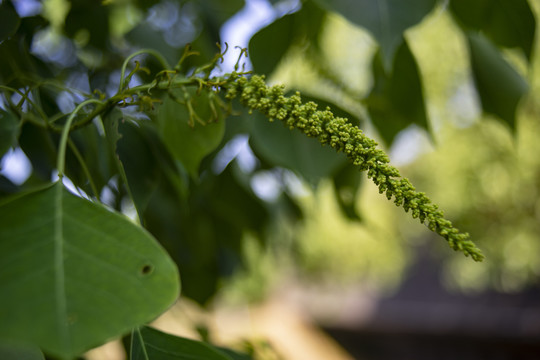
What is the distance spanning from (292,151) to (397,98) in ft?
0.72

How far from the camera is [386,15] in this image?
1.98 ft

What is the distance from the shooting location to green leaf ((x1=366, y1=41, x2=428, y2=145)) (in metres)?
0.73

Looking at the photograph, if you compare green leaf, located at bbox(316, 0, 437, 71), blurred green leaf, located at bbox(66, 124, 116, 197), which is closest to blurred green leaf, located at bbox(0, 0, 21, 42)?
blurred green leaf, located at bbox(66, 124, 116, 197)

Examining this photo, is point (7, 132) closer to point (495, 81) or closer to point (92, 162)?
point (92, 162)

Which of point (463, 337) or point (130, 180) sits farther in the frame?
point (463, 337)

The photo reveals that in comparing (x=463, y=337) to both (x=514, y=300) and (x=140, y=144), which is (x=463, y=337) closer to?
(x=514, y=300)

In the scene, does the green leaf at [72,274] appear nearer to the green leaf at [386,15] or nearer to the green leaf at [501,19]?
the green leaf at [386,15]

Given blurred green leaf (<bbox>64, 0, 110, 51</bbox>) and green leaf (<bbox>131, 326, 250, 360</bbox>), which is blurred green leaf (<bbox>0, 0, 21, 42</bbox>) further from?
green leaf (<bbox>131, 326, 250, 360</bbox>)

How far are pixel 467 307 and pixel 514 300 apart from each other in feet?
2.42

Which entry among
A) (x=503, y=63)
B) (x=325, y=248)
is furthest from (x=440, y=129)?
(x=503, y=63)

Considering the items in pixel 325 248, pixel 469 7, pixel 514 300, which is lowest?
pixel 325 248

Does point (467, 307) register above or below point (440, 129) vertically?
below

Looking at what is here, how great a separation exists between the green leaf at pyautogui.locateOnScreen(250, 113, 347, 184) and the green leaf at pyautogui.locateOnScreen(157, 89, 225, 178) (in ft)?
0.38

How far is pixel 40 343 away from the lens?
0.92 ft
